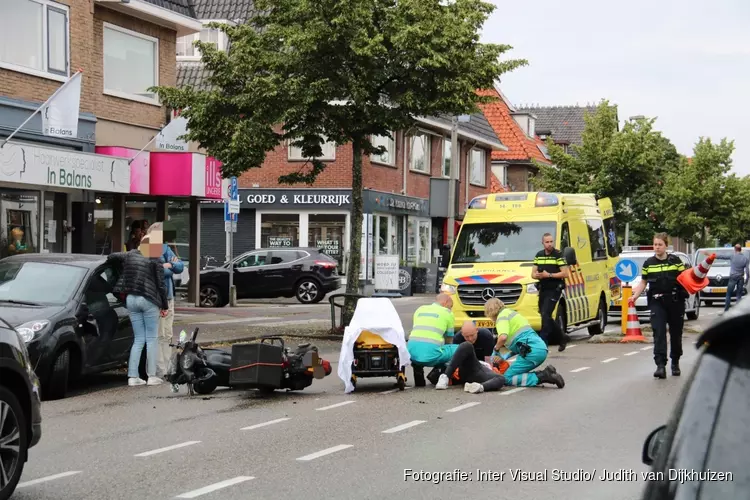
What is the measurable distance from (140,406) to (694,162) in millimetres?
57121

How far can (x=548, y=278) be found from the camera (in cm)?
1788

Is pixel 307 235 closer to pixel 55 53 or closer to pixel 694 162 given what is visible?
pixel 55 53

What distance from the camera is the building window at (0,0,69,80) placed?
20.8 meters

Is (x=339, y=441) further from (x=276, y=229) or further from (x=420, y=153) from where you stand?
(x=420, y=153)

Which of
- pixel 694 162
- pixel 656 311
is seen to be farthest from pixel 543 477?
pixel 694 162

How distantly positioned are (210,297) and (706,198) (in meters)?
39.9

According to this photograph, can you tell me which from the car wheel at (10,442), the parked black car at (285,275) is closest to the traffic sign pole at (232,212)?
the parked black car at (285,275)

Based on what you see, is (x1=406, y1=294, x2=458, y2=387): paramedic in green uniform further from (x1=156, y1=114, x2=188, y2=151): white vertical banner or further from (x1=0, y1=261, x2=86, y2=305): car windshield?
(x1=156, y1=114, x2=188, y2=151): white vertical banner

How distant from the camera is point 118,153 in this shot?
23359 millimetres

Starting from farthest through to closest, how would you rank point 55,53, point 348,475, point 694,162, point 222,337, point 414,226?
point 694,162
point 414,226
point 55,53
point 222,337
point 348,475

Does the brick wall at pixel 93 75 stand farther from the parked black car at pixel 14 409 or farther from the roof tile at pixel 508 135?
the roof tile at pixel 508 135

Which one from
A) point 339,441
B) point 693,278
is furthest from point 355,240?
point 339,441

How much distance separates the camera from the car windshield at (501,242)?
65.8 ft

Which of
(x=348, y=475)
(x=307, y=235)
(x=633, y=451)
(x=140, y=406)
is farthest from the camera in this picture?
(x=307, y=235)
